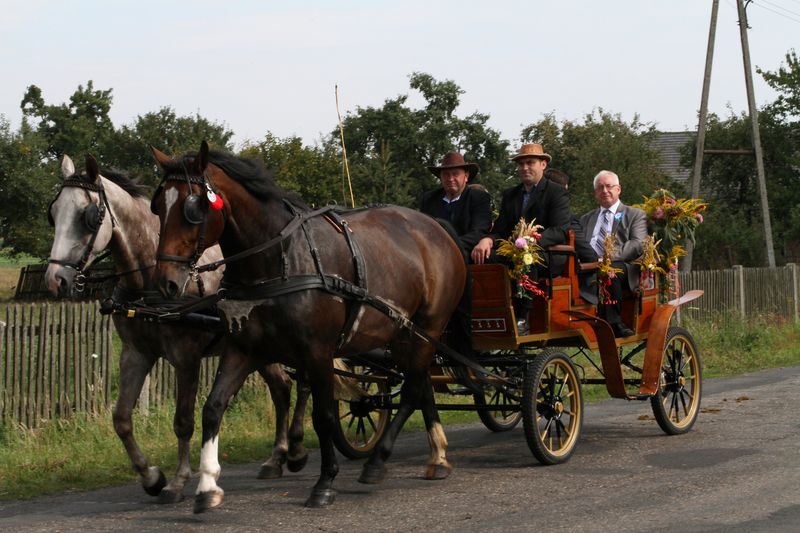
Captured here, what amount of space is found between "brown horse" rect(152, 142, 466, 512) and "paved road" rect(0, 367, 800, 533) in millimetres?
355

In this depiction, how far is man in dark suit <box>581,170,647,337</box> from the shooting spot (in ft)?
31.8

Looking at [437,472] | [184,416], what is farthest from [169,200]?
[437,472]

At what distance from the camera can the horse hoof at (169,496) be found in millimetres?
7270

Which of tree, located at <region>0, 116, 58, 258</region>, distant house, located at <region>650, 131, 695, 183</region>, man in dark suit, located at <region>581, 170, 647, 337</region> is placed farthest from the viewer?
distant house, located at <region>650, 131, 695, 183</region>

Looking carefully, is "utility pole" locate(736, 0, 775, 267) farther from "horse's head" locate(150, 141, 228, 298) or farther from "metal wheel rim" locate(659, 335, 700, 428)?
"horse's head" locate(150, 141, 228, 298)

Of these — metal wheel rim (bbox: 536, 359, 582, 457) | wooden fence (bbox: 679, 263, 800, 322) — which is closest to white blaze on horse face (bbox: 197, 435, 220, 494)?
metal wheel rim (bbox: 536, 359, 582, 457)

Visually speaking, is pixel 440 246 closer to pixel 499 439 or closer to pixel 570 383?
pixel 570 383

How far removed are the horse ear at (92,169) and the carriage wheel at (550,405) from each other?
11.2ft

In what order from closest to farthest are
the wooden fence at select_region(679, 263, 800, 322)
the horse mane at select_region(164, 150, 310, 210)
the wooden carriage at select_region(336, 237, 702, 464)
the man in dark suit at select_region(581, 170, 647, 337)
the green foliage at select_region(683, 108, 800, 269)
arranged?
the horse mane at select_region(164, 150, 310, 210) < the wooden carriage at select_region(336, 237, 702, 464) < the man in dark suit at select_region(581, 170, 647, 337) < the wooden fence at select_region(679, 263, 800, 322) < the green foliage at select_region(683, 108, 800, 269)

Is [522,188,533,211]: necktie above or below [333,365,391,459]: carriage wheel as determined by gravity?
above

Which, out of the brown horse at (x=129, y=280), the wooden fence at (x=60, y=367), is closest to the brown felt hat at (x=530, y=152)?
the brown horse at (x=129, y=280)

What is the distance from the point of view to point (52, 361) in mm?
11016

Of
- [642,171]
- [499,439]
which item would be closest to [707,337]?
[499,439]

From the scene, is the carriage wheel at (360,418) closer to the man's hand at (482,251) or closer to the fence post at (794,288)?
the man's hand at (482,251)
